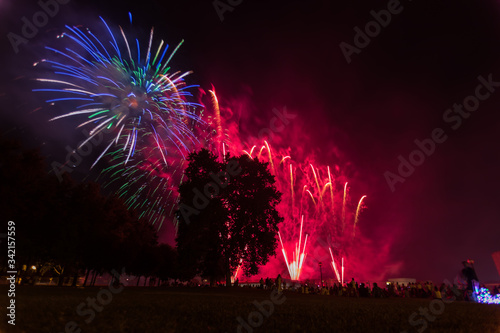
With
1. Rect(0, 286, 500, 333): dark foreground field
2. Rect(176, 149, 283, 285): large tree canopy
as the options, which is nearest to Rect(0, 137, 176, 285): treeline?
Rect(176, 149, 283, 285): large tree canopy

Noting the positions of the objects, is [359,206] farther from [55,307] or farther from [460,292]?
[55,307]

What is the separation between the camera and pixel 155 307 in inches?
527

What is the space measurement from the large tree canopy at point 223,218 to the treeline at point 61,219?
1483 cm

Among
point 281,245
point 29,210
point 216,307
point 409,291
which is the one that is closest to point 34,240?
point 29,210

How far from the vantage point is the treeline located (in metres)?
27.7

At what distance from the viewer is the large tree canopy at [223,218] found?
33.2 m

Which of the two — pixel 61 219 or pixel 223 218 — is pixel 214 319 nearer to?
pixel 223 218

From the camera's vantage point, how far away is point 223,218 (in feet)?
112

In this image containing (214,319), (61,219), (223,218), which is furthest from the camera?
(61,219)

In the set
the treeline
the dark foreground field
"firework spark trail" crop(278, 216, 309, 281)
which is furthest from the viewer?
"firework spark trail" crop(278, 216, 309, 281)

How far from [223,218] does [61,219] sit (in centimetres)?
2116

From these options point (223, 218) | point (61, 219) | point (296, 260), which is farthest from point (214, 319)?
point (296, 260)

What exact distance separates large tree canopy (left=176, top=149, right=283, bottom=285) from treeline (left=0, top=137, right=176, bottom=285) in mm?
14826

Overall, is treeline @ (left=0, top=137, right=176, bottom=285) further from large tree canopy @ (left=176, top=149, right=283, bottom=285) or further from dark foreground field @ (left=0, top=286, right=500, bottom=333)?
dark foreground field @ (left=0, top=286, right=500, bottom=333)
